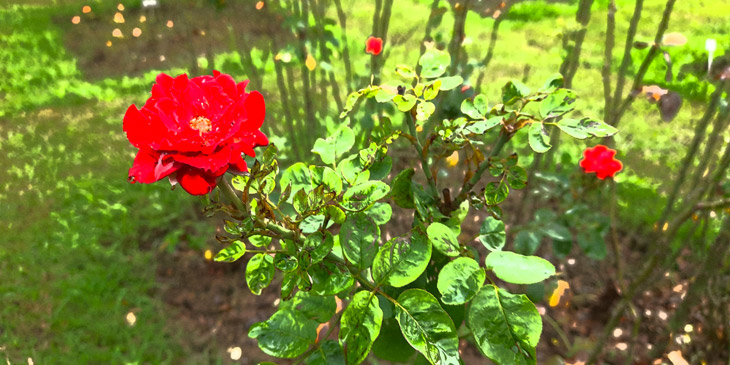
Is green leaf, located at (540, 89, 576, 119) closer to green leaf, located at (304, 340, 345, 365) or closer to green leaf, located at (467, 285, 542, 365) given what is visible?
green leaf, located at (467, 285, 542, 365)

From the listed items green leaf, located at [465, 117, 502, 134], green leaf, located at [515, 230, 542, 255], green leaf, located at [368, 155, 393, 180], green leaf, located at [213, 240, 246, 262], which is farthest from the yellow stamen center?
green leaf, located at [515, 230, 542, 255]

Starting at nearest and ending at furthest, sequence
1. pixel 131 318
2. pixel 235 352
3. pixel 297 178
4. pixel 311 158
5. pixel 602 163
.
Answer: pixel 297 178 < pixel 602 163 < pixel 235 352 < pixel 131 318 < pixel 311 158

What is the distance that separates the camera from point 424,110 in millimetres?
764

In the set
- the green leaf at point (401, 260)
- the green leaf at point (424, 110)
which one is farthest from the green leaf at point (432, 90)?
the green leaf at point (401, 260)

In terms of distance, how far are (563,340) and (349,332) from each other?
1.38 m

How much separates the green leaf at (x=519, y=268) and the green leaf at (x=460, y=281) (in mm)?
29

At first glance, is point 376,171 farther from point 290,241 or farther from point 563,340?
point 563,340

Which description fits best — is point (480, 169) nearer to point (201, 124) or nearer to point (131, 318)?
point (201, 124)

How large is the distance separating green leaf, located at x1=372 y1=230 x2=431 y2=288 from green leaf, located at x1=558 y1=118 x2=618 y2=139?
26 centimetres

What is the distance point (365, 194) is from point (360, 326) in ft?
0.62

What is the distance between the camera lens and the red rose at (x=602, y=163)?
159 centimetres

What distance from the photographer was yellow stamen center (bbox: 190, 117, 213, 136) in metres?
0.66

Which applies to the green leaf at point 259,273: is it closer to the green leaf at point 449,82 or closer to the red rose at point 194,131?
the red rose at point 194,131

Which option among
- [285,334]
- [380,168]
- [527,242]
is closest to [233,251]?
[285,334]
